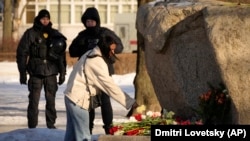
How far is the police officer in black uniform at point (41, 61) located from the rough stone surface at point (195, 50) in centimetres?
343

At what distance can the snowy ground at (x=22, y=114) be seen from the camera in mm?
12281

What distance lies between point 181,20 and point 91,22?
330cm

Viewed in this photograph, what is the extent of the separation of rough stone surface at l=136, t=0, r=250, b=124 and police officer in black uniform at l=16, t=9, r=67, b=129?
3.43 metres

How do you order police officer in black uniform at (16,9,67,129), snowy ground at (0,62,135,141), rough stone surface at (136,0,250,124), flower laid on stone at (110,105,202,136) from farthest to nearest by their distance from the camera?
1. police officer in black uniform at (16,9,67,129)
2. snowy ground at (0,62,135,141)
3. flower laid on stone at (110,105,202,136)
4. rough stone surface at (136,0,250,124)

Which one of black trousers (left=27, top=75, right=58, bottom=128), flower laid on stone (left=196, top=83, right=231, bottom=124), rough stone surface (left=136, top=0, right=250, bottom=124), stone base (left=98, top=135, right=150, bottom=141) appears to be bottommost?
black trousers (left=27, top=75, right=58, bottom=128)

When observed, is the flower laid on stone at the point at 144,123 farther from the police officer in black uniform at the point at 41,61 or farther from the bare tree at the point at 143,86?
the bare tree at the point at 143,86

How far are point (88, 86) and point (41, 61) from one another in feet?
13.5

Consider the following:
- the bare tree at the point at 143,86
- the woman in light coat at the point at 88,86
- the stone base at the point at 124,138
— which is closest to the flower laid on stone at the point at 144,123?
the woman in light coat at the point at 88,86

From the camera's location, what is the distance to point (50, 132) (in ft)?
40.7

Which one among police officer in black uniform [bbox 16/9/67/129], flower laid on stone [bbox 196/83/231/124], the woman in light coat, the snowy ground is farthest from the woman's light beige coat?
police officer in black uniform [bbox 16/9/67/129]

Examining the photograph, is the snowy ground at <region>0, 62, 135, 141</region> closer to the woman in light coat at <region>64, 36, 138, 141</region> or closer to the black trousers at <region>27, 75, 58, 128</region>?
the black trousers at <region>27, 75, 58, 128</region>

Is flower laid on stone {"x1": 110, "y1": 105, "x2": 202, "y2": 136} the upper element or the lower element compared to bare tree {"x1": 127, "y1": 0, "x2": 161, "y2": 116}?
upper

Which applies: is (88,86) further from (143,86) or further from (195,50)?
(143,86)

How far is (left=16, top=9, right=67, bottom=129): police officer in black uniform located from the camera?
1332cm
